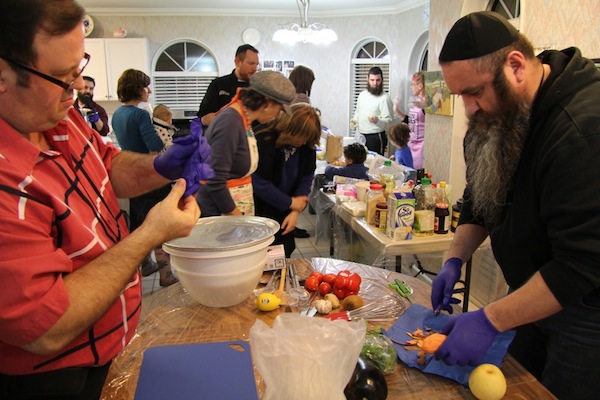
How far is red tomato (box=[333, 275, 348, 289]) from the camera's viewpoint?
60.9 inches

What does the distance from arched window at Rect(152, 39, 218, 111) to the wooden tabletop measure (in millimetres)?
7126

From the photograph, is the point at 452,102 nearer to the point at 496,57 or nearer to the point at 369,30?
the point at 496,57

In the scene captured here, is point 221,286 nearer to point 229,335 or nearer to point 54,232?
point 229,335

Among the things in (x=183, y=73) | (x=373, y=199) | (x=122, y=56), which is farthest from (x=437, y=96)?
(x=122, y=56)

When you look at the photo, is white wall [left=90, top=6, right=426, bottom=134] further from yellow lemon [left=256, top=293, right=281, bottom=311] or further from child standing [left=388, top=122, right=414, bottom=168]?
yellow lemon [left=256, top=293, right=281, bottom=311]

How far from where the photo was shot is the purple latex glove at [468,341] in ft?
3.73

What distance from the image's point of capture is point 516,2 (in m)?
3.32

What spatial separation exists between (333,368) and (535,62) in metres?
1.05

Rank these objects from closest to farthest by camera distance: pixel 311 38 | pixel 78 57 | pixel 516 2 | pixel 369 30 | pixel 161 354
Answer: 1. pixel 78 57
2. pixel 161 354
3. pixel 516 2
4. pixel 311 38
5. pixel 369 30

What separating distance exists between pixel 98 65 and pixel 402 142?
553 centimetres

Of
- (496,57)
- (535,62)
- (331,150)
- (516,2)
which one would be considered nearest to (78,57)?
(496,57)

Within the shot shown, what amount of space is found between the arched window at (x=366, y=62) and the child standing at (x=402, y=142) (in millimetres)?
3885

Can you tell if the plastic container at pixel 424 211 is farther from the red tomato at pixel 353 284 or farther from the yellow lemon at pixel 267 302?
the yellow lemon at pixel 267 302

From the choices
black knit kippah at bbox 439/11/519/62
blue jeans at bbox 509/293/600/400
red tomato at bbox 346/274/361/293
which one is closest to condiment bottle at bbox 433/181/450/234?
red tomato at bbox 346/274/361/293
